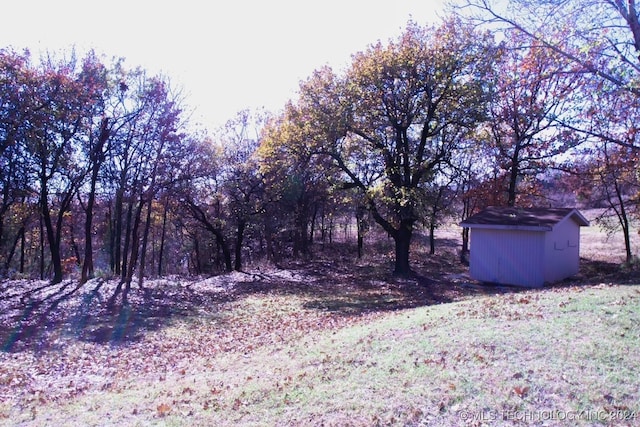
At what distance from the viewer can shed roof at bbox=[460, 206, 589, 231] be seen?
18500mm

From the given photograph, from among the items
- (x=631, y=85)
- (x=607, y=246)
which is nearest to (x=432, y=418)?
(x=631, y=85)

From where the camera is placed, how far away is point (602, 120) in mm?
16922

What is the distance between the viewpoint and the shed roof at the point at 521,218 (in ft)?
60.7

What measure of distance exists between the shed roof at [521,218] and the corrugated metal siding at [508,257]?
0.39m

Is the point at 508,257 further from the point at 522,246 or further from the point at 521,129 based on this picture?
the point at 521,129

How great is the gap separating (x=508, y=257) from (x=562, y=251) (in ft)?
8.77

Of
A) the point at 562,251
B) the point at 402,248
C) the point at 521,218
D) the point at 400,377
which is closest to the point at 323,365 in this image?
the point at 400,377

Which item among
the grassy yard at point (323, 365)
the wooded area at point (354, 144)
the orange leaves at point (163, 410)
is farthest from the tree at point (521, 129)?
the orange leaves at point (163, 410)

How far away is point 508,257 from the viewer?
19.3 meters

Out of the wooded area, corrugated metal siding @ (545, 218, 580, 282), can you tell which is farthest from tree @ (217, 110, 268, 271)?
corrugated metal siding @ (545, 218, 580, 282)

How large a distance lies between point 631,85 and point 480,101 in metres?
9.50

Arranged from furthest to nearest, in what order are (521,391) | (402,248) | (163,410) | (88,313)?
(402,248)
(88,313)
(163,410)
(521,391)

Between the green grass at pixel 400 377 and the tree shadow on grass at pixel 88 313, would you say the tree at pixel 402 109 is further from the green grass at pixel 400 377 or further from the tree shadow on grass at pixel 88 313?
the green grass at pixel 400 377

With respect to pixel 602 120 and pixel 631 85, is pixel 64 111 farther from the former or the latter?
pixel 602 120
